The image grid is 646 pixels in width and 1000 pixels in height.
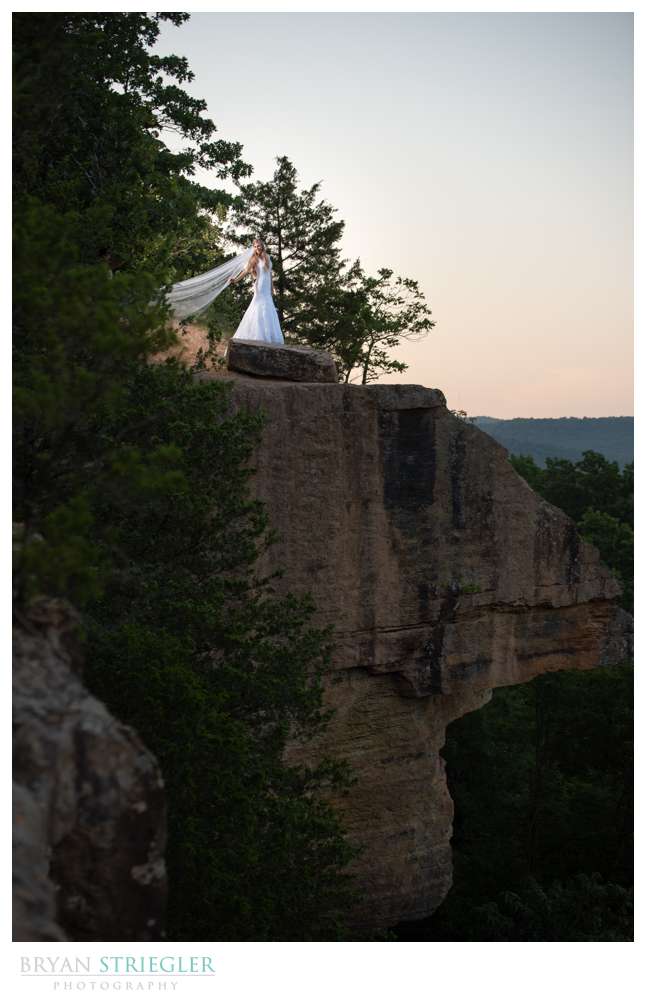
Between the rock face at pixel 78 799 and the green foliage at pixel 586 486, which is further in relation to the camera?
the green foliage at pixel 586 486

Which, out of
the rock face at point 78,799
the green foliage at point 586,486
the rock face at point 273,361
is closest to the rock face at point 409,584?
the rock face at point 273,361

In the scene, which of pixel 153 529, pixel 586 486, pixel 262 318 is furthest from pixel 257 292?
pixel 586 486

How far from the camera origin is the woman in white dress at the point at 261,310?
15.6 meters

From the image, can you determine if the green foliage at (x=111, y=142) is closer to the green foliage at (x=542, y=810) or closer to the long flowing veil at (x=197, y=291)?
the long flowing veil at (x=197, y=291)

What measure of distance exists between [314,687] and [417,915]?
24.6ft

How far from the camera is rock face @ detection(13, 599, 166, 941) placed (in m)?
6.54

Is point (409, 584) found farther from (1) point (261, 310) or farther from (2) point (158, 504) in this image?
(2) point (158, 504)

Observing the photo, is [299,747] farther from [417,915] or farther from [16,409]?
[16,409]

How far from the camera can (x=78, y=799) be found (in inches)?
264

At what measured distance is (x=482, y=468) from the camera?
16.1 meters

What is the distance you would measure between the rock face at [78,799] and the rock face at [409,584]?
286 inches

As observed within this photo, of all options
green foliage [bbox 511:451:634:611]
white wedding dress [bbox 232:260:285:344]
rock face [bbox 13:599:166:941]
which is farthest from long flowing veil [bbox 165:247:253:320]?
green foliage [bbox 511:451:634:611]

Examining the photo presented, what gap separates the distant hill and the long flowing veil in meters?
62.7

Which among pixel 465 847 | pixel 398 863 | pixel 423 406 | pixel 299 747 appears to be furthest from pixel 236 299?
pixel 465 847
